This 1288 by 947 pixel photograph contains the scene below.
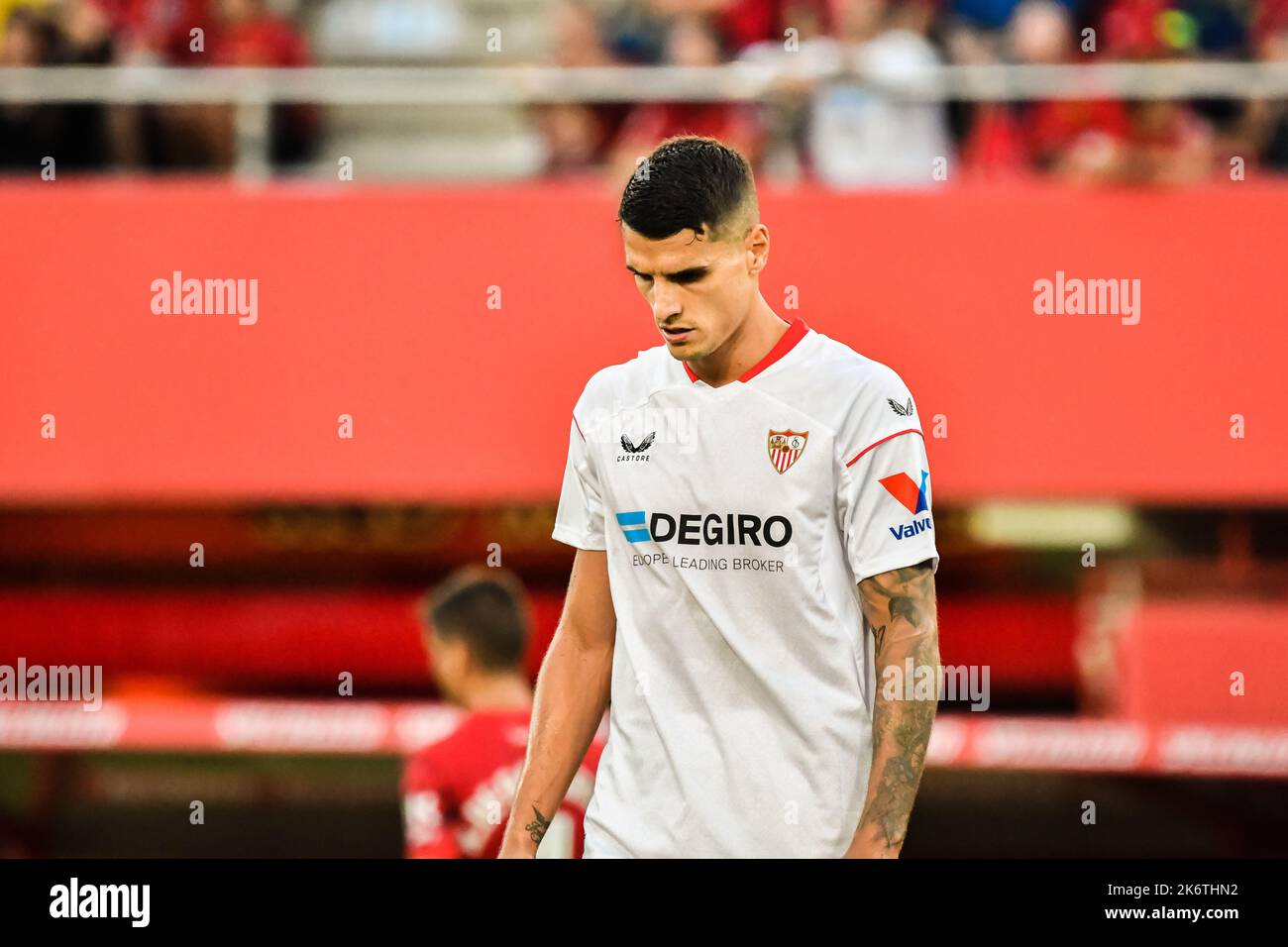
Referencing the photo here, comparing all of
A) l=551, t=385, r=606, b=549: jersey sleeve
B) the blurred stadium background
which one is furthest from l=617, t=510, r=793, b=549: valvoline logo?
the blurred stadium background

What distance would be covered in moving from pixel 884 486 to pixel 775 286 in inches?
165

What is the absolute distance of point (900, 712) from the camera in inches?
112

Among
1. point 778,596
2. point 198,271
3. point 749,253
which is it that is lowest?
point 778,596

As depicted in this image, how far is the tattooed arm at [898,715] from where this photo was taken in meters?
2.83

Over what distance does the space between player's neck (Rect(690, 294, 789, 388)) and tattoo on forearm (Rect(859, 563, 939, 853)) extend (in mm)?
459

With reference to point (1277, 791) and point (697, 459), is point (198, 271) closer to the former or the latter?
point (697, 459)

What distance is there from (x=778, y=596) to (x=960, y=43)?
5225 mm

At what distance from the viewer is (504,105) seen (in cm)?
895
